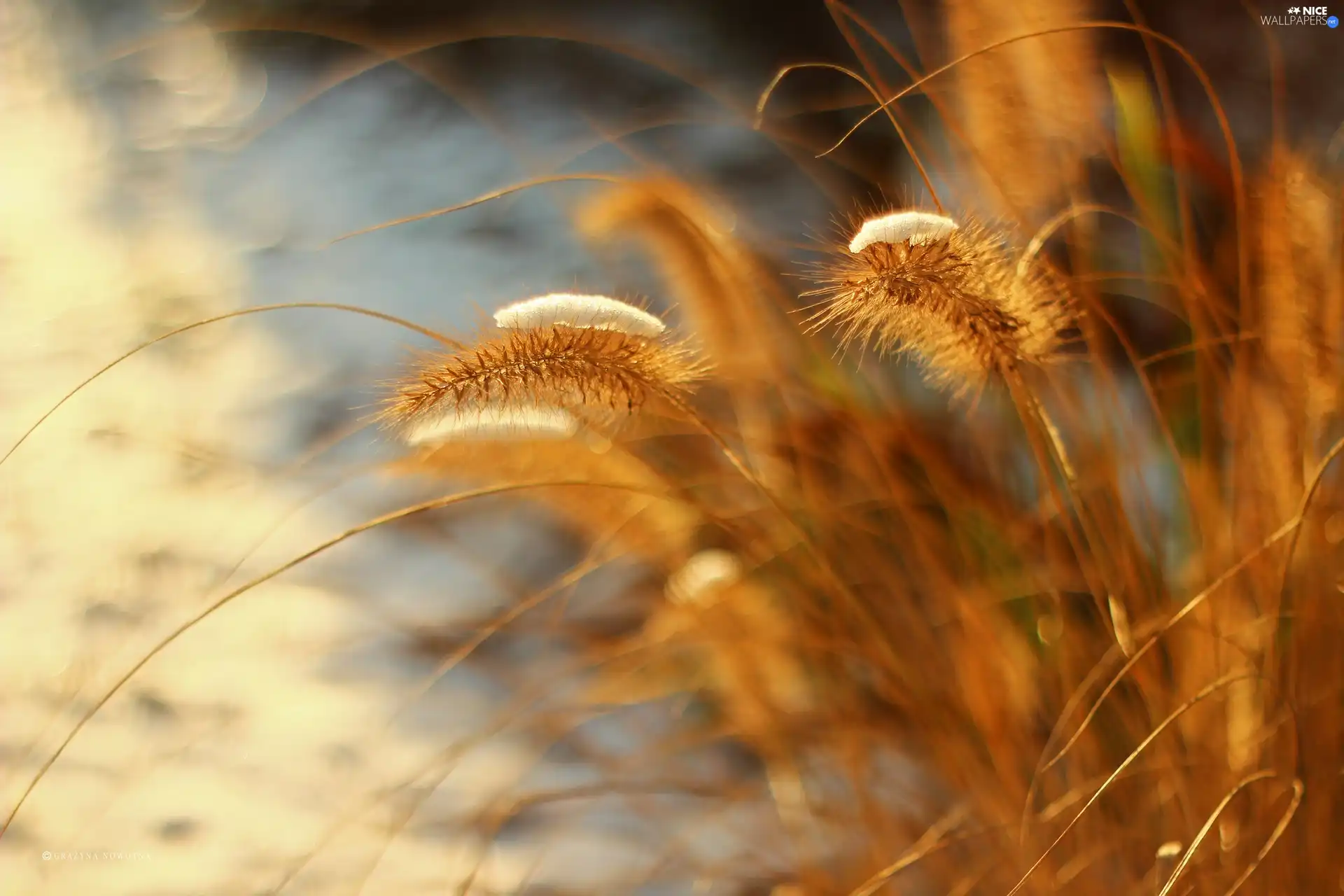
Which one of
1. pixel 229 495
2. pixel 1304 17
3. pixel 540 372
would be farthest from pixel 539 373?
pixel 1304 17

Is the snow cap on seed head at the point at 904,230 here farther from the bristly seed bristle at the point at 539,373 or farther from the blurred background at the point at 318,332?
the blurred background at the point at 318,332

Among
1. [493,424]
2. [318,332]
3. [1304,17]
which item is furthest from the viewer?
[318,332]

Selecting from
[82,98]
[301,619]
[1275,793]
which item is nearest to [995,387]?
[1275,793]

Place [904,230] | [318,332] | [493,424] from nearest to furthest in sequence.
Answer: [904,230], [493,424], [318,332]

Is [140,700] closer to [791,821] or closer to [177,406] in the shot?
[177,406]

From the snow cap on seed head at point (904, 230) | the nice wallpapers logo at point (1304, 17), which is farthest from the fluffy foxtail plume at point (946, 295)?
the nice wallpapers logo at point (1304, 17)

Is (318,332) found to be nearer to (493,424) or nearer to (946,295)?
(493,424)
